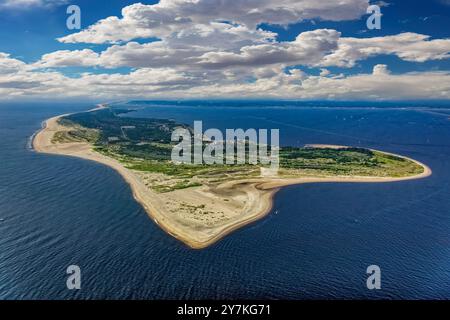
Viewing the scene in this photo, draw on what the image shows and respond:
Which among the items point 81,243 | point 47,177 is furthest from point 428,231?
point 47,177

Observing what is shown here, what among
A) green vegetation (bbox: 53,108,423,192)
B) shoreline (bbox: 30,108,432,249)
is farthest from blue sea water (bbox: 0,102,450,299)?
green vegetation (bbox: 53,108,423,192)

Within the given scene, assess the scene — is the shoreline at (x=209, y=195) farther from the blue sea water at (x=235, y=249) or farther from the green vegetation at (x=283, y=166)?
the green vegetation at (x=283, y=166)

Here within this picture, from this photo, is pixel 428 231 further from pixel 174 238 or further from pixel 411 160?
pixel 411 160

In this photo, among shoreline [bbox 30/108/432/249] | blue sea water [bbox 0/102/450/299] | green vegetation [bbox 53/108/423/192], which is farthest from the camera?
green vegetation [bbox 53/108/423/192]

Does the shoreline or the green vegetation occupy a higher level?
the green vegetation

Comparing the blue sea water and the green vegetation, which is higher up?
the green vegetation

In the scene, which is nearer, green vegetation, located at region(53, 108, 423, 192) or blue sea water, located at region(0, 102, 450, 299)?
blue sea water, located at region(0, 102, 450, 299)

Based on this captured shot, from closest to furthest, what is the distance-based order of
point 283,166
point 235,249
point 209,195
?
point 235,249 → point 209,195 → point 283,166

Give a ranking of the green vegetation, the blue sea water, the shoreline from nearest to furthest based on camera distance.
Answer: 1. the blue sea water
2. the shoreline
3. the green vegetation

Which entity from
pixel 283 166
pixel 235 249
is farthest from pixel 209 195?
pixel 283 166

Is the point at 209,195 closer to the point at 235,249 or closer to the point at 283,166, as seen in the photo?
the point at 235,249

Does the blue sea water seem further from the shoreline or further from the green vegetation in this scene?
the green vegetation
